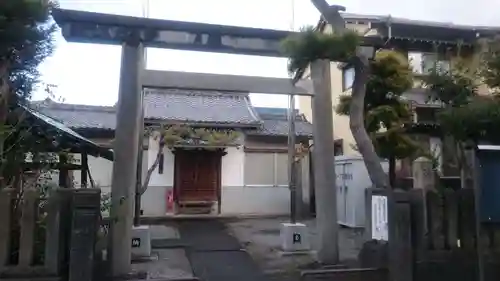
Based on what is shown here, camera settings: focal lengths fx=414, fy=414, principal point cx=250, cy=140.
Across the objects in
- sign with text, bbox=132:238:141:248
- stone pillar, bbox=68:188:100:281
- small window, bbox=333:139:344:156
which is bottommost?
sign with text, bbox=132:238:141:248

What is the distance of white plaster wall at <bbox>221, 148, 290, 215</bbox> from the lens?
57.6 feet

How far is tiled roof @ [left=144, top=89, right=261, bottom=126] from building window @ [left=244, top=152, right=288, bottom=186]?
1.66 meters

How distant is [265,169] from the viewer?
18.2 m

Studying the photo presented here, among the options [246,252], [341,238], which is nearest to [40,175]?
[246,252]

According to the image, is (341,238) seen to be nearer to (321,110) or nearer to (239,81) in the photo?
(321,110)

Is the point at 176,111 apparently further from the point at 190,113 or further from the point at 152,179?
the point at 152,179

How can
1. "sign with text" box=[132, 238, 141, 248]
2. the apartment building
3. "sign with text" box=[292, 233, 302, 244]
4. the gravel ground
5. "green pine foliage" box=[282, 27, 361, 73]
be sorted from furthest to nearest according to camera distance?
"sign with text" box=[292, 233, 302, 244], "sign with text" box=[132, 238, 141, 248], the apartment building, the gravel ground, "green pine foliage" box=[282, 27, 361, 73]

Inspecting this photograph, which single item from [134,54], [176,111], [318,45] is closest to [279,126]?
[176,111]

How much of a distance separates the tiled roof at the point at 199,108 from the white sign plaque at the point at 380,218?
1123 cm

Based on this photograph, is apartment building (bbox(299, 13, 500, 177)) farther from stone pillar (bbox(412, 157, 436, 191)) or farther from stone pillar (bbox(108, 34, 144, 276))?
stone pillar (bbox(108, 34, 144, 276))

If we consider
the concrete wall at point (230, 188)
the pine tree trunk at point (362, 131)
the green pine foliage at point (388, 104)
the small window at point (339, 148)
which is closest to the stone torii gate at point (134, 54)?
the pine tree trunk at point (362, 131)

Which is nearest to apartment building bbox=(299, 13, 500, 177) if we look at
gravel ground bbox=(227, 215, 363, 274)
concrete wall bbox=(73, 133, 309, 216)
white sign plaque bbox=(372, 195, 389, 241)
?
white sign plaque bbox=(372, 195, 389, 241)

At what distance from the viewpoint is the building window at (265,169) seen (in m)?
18.0

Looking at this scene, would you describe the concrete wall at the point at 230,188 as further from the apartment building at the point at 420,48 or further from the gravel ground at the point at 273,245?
the apartment building at the point at 420,48
